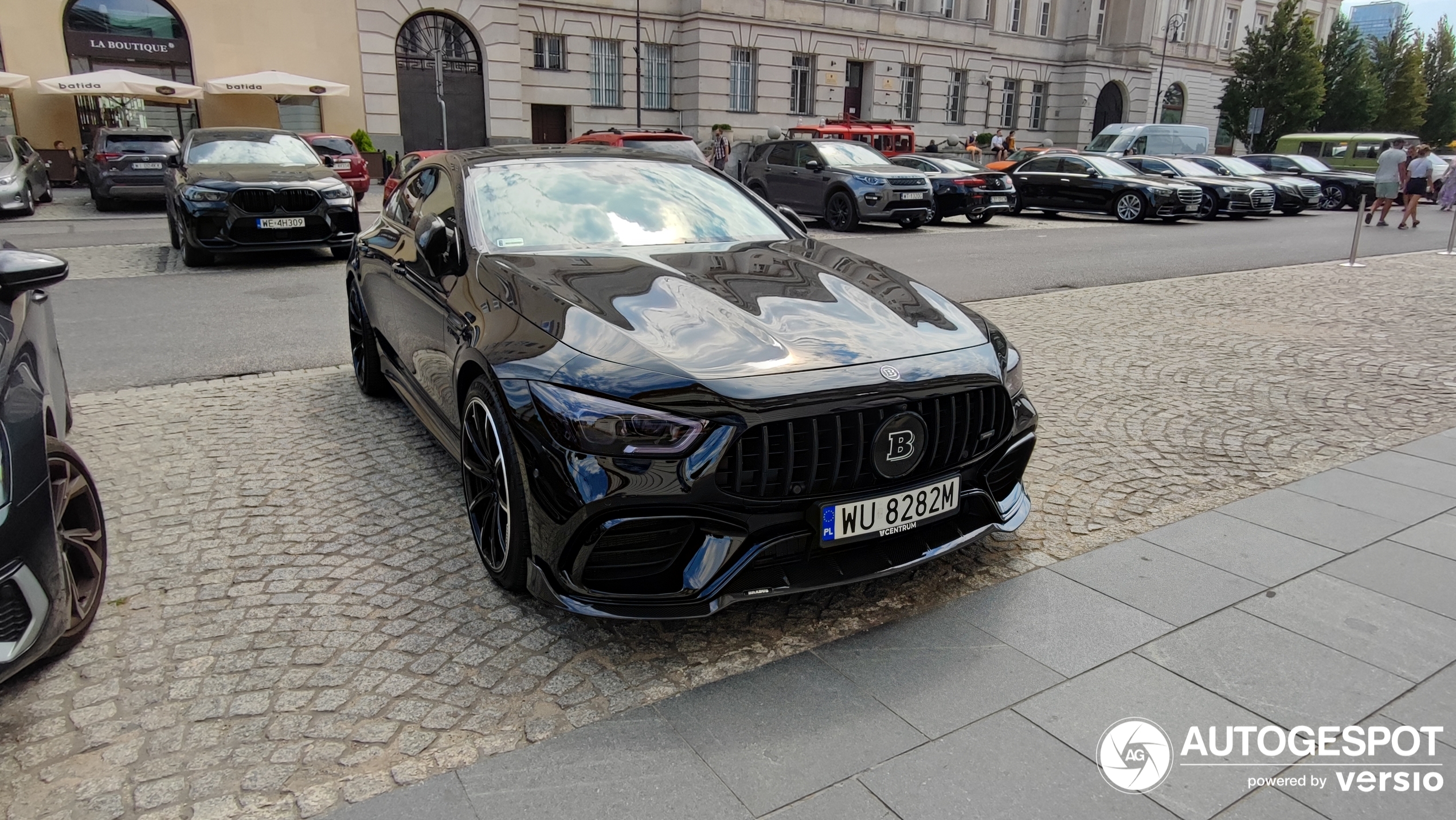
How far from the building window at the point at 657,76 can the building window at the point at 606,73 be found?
103cm

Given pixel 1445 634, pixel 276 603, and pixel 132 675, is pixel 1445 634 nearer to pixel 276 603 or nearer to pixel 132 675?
pixel 276 603

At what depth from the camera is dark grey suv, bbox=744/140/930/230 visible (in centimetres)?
1675

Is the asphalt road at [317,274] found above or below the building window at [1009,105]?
below

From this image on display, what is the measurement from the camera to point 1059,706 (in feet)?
8.93

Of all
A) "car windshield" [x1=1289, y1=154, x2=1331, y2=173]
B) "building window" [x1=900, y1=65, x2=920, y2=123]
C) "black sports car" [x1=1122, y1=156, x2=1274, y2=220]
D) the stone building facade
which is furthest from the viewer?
"building window" [x1=900, y1=65, x2=920, y2=123]

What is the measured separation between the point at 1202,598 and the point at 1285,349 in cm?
510

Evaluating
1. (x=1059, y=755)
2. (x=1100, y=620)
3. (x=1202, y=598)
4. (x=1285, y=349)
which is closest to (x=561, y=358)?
(x=1059, y=755)

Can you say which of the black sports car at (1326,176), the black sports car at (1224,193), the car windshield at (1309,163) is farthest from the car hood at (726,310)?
the car windshield at (1309,163)

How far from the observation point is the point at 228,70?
1034 inches

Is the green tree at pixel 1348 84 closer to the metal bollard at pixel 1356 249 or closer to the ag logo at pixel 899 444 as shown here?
the metal bollard at pixel 1356 249

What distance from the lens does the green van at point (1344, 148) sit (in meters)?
29.5

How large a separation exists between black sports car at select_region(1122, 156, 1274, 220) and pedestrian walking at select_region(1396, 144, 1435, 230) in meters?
2.66

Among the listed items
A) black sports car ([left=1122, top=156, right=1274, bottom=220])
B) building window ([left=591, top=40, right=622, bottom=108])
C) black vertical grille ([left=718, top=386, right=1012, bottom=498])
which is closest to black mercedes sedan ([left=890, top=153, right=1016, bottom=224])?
black sports car ([left=1122, top=156, right=1274, bottom=220])

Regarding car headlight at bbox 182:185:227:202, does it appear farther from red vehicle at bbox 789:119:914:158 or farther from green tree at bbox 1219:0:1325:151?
green tree at bbox 1219:0:1325:151
